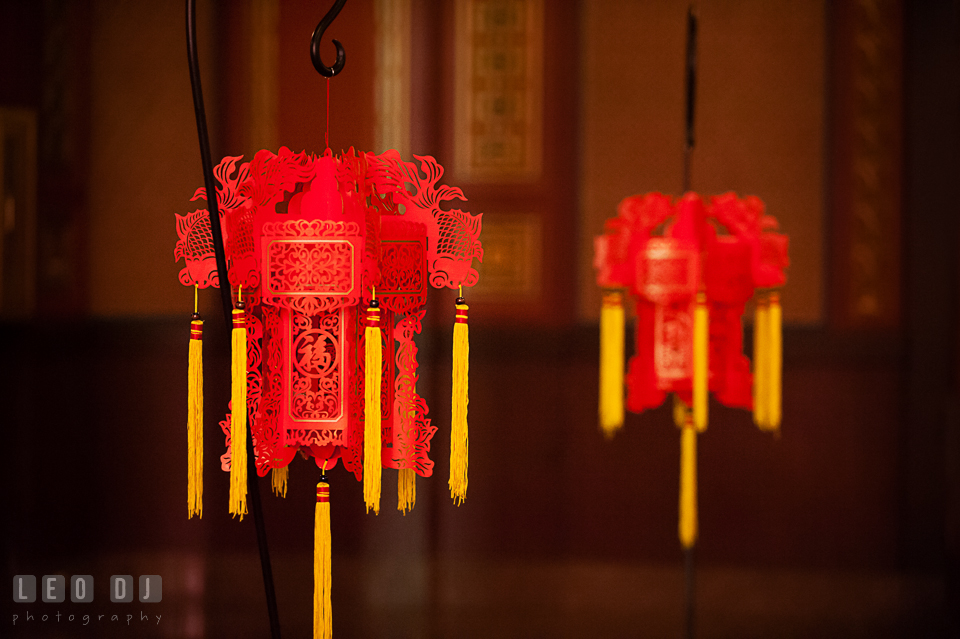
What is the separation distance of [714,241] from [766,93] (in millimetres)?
591

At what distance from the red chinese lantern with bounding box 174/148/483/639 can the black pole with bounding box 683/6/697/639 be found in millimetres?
586

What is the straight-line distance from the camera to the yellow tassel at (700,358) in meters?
1.62

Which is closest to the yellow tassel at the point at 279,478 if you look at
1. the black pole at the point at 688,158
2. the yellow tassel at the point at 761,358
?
the black pole at the point at 688,158

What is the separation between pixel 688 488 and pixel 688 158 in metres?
0.85

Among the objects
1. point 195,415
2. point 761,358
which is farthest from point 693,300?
point 195,415

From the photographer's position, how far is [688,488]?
5.92 ft

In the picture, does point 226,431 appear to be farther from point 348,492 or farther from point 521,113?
point 521,113

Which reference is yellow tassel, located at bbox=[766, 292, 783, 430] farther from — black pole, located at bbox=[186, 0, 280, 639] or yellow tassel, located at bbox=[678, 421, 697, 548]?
black pole, located at bbox=[186, 0, 280, 639]

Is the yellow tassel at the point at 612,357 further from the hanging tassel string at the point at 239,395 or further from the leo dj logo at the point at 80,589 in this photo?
the leo dj logo at the point at 80,589

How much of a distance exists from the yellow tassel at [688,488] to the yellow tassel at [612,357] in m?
0.20

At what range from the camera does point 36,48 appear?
210 cm

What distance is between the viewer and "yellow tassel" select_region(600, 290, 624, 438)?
1.69m

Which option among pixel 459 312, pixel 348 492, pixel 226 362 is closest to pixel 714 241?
pixel 459 312

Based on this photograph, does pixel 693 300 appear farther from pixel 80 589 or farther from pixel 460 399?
pixel 80 589
